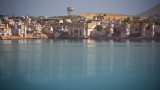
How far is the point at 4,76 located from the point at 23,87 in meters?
1.96

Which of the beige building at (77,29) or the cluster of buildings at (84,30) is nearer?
the cluster of buildings at (84,30)

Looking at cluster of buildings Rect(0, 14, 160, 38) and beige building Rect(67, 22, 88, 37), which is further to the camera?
beige building Rect(67, 22, 88, 37)

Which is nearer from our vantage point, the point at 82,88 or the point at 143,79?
the point at 82,88

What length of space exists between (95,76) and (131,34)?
40.2 meters

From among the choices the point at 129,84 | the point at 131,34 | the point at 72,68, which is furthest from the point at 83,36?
the point at 129,84

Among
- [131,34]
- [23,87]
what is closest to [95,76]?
[23,87]

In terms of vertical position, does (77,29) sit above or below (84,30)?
above

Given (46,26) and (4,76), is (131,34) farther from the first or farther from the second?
(4,76)

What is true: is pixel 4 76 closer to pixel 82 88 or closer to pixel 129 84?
pixel 82 88

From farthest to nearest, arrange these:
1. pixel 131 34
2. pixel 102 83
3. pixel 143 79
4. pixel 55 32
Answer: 1. pixel 55 32
2. pixel 131 34
3. pixel 143 79
4. pixel 102 83

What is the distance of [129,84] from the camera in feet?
31.7

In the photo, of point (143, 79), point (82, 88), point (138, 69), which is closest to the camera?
point (82, 88)

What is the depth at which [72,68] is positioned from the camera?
1298cm

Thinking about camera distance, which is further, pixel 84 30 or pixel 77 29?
pixel 77 29
